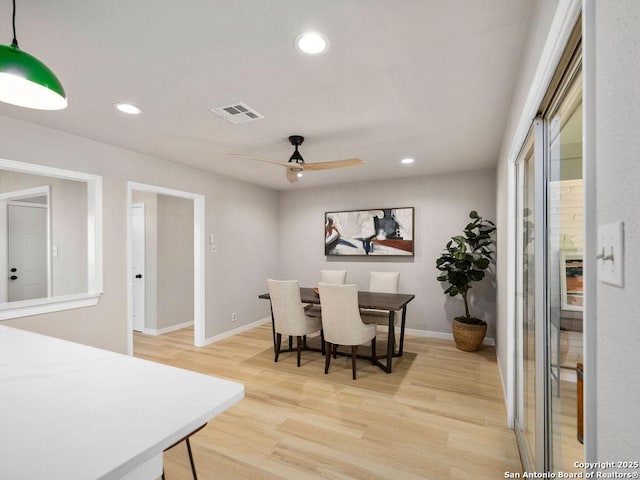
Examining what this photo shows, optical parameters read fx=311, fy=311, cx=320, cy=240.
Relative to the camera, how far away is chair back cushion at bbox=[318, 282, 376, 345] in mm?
3057

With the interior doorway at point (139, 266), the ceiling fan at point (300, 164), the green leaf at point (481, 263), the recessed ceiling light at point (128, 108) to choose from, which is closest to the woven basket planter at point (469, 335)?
the green leaf at point (481, 263)

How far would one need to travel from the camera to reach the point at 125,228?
3.33 m

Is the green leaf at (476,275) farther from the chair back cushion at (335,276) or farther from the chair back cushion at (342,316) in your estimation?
the chair back cushion at (335,276)

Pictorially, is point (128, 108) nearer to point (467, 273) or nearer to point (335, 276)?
point (335, 276)

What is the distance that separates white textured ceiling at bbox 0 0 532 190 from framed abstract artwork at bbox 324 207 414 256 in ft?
5.69

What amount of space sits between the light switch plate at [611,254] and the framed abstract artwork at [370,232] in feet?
13.8

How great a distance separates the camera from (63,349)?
1.35 metres

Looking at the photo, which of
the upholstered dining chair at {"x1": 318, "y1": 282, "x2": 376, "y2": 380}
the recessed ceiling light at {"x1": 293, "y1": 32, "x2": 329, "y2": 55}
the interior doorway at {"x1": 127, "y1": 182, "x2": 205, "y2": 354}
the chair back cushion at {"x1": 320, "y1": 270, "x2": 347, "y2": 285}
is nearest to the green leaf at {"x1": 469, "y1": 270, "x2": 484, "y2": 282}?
the upholstered dining chair at {"x1": 318, "y1": 282, "x2": 376, "y2": 380}

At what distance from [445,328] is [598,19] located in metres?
4.44

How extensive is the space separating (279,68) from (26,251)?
487 cm

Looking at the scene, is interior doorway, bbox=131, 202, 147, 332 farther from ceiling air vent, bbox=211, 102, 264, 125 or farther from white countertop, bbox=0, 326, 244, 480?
white countertop, bbox=0, 326, 244, 480

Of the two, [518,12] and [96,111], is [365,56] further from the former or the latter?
[96,111]

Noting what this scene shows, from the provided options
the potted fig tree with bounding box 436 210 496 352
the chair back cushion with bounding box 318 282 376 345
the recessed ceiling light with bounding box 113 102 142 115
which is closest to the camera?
the recessed ceiling light with bounding box 113 102 142 115

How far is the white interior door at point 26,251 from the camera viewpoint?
4277 mm
